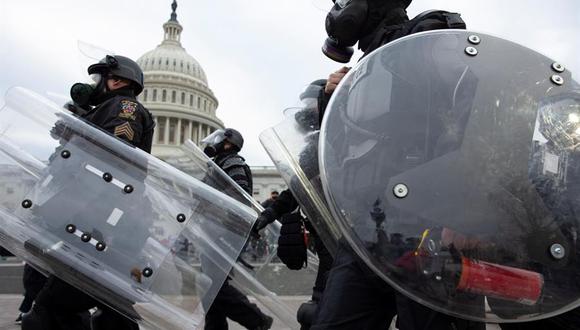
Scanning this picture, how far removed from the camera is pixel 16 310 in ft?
18.5

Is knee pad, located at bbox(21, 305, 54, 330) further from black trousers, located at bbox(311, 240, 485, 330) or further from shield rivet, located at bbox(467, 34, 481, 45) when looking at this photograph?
shield rivet, located at bbox(467, 34, 481, 45)

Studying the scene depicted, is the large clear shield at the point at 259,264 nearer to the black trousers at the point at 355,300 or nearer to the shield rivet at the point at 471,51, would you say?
the black trousers at the point at 355,300

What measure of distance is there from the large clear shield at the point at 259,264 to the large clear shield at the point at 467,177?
63.8 inches

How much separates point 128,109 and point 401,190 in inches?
73.9

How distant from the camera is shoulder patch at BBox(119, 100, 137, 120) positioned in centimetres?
268

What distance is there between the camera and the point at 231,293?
3.45 meters

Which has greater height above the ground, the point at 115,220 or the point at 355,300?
the point at 355,300

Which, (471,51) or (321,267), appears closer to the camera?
(471,51)

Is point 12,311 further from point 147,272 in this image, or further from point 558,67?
point 558,67

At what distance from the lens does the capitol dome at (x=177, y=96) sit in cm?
5516

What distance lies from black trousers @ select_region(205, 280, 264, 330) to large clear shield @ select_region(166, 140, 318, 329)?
0.22 metres

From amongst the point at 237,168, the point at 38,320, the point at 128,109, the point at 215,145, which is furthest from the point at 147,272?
the point at 215,145

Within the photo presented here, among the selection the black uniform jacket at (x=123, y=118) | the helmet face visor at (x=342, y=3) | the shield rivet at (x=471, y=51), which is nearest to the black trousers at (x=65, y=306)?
the black uniform jacket at (x=123, y=118)

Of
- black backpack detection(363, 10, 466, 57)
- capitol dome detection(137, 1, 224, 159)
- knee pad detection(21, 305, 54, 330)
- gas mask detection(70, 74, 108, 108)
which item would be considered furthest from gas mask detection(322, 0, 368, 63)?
capitol dome detection(137, 1, 224, 159)
